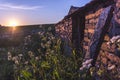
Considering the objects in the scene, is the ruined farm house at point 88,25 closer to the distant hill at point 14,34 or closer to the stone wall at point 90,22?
the stone wall at point 90,22

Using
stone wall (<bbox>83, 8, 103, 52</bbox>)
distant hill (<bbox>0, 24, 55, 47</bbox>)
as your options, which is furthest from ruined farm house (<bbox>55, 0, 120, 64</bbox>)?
distant hill (<bbox>0, 24, 55, 47</bbox>)

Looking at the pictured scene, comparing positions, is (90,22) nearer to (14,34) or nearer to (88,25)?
(88,25)

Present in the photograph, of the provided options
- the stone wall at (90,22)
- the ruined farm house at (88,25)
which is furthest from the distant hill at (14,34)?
the stone wall at (90,22)

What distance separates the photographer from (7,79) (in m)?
8.88

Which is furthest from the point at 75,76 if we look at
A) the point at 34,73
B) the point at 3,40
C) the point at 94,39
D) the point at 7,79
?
the point at 3,40

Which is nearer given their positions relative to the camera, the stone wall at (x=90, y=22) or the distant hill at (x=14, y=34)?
the stone wall at (x=90, y=22)

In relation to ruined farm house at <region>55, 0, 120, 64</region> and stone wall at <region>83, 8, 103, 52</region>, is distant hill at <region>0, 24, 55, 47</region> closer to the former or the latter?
ruined farm house at <region>55, 0, 120, 64</region>

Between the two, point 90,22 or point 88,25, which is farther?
point 88,25

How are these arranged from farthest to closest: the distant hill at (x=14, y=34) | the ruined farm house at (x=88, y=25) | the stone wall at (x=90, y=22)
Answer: the distant hill at (x=14, y=34) < the stone wall at (x=90, y=22) < the ruined farm house at (x=88, y=25)

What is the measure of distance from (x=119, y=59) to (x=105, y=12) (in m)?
1.11

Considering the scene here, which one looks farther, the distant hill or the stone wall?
the distant hill

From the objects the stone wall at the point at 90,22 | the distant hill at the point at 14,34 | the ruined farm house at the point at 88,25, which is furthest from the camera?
the distant hill at the point at 14,34

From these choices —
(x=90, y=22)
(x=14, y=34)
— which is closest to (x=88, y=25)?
(x=90, y=22)

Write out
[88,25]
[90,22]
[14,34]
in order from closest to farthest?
[90,22], [88,25], [14,34]
